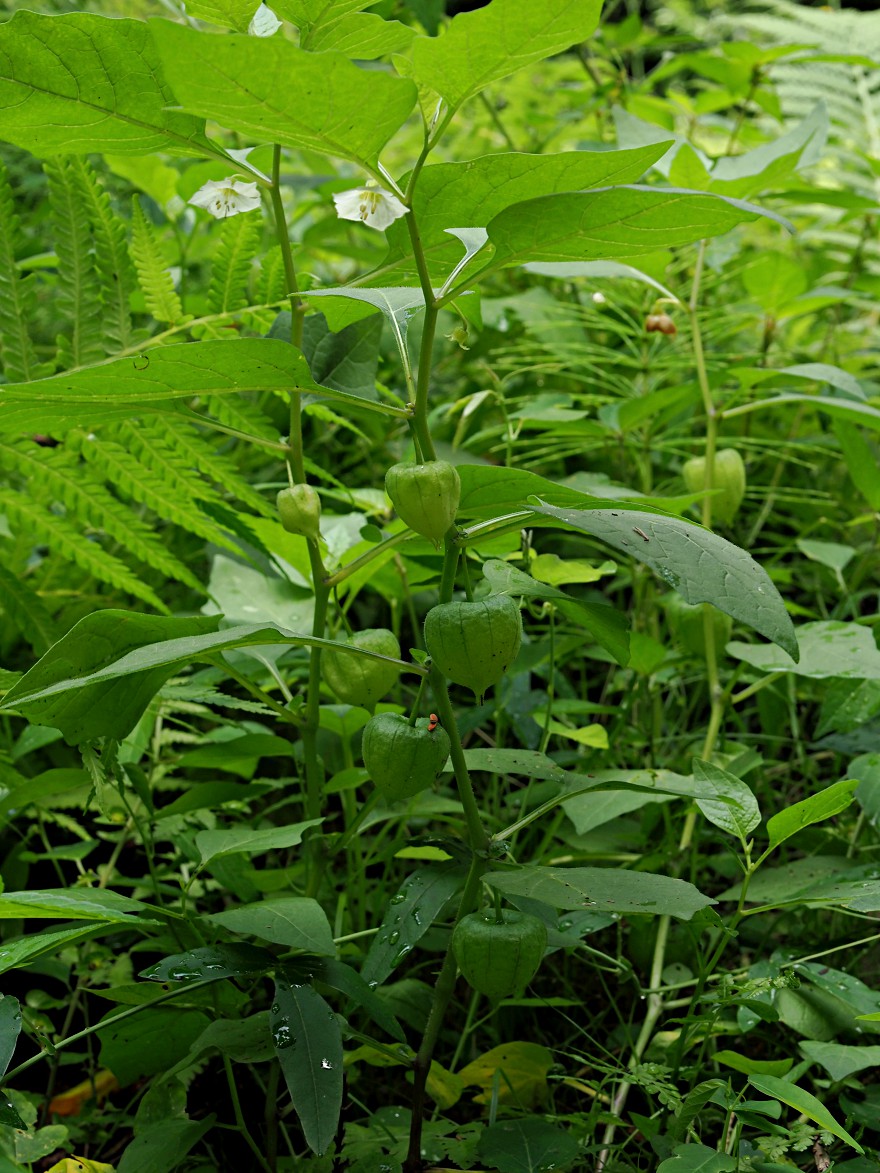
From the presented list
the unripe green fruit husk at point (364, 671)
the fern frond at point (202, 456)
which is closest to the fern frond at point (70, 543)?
the fern frond at point (202, 456)

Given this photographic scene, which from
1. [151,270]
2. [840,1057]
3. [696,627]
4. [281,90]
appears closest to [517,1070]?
[840,1057]

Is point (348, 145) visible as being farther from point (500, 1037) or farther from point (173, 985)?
point (500, 1037)

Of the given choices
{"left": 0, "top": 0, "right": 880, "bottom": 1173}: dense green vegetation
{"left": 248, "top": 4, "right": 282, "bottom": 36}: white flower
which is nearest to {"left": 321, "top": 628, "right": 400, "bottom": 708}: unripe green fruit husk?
{"left": 0, "top": 0, "right": 880, "bottom": 1173}: dense green vegetation

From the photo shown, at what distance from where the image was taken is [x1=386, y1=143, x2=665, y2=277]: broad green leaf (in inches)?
23.0

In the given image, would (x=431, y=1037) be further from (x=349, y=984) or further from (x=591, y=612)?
(x=591, y=612)

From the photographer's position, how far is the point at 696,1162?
63cm

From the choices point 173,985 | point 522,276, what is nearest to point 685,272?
point 522,276

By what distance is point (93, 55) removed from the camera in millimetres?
621

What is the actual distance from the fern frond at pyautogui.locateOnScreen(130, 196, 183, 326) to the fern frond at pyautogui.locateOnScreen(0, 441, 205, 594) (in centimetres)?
19

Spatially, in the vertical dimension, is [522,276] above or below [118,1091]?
above

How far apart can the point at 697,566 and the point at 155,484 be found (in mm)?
629

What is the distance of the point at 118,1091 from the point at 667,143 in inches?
36.2

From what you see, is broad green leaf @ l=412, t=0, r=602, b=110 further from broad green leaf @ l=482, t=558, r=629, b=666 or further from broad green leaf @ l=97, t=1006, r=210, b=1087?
broad green leaf @ l=97, t=1006, r=210, b=1087

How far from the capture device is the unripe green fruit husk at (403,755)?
64 cm
